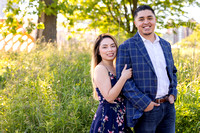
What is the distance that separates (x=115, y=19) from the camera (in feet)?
42.0

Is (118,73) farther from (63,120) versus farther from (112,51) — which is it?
(63,120)

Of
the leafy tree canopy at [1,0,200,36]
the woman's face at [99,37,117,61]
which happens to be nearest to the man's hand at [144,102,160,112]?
the woman's face at [99,37,117,61]

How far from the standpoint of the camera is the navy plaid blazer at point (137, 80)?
84.3 inches

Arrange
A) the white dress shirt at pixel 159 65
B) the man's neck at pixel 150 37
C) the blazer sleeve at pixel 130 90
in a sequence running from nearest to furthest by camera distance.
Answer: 1. the blazer sleeve at pixel 130 90
2. the white dress shirt at pixel 159 65
3. the man's neck at pixel 150 37

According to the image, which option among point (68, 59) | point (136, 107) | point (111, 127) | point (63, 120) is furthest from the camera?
point (68, 59)

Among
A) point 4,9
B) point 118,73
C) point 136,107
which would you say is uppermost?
point 4,9

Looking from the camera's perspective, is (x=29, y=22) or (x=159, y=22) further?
(x=159, y=22)

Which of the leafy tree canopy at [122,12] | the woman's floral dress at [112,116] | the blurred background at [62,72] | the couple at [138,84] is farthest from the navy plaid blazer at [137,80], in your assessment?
the leafy tree canopy at [122,12]

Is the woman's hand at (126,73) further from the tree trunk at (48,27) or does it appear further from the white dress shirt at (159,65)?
the tree trunk at (48,27)

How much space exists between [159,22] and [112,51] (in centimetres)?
1113

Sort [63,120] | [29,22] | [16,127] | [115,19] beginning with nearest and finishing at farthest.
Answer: [63,120], [16,127], [29,22], [115,19]

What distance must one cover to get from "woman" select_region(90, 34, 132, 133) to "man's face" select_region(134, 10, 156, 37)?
34cm

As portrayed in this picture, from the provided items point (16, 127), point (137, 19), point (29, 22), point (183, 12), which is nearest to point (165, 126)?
point (137, 19)

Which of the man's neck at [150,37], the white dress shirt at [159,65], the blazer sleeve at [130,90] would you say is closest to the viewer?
the blazer sleeve at [130,90]
